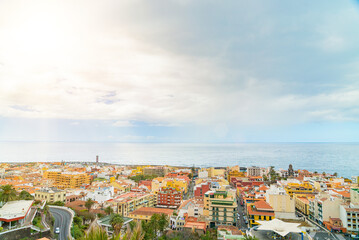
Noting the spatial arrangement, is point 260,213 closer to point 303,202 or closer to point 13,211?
point 303,202

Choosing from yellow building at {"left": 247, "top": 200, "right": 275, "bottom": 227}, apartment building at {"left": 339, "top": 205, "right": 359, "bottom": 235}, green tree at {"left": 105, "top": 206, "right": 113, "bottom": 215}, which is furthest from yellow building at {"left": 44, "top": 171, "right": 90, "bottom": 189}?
apartment building at {"left": 339, "top": 205, "right": 359, "bottom": 235}

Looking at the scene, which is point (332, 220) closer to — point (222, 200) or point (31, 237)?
point (222, 200)

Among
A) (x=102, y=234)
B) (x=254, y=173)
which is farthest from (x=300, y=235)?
(x=254, y=173)

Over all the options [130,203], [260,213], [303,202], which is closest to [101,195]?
[130,203]

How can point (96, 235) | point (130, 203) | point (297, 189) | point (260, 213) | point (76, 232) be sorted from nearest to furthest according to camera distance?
point (96, 235) < point (76, 232) < point (260, 213) < point (130, 203) < point (297, 189)

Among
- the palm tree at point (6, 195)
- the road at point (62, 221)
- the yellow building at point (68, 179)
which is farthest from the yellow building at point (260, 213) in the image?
the yellow building at point (68, 179)

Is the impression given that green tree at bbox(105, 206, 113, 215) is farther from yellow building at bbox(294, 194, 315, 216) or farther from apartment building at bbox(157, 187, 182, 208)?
yellow building at bbox(294, 194, 315, 216)
